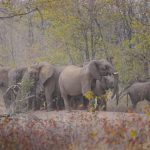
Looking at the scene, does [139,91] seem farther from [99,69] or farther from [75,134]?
[75,134]

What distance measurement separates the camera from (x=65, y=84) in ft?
63.2

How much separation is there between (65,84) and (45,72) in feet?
2.60

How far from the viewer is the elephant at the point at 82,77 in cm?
1792

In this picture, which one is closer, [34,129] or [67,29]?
[34,129]

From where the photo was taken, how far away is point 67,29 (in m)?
22.5

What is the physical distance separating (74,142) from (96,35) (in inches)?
545

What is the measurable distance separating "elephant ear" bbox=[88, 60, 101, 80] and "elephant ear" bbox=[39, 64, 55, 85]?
212cm

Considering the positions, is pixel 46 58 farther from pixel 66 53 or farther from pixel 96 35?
pixel 96 35

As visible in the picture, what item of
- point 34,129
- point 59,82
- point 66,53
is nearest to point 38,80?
point 59,82

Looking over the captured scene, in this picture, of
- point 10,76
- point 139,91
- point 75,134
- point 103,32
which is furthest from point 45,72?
point 75,134

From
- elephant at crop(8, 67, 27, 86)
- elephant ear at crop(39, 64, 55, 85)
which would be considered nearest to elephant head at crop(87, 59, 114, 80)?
elephant ear at crop(39, 64, 55, 85)

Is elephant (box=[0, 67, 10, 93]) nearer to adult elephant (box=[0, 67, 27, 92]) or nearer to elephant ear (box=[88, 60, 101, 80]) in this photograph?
adult elephant (box=[0, 67, 27, 92])

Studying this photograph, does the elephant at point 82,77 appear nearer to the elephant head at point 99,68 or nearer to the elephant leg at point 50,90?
the elephant head at point 99,68

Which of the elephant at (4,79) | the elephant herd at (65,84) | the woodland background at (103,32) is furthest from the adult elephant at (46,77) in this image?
the woodland background at (103,32)
